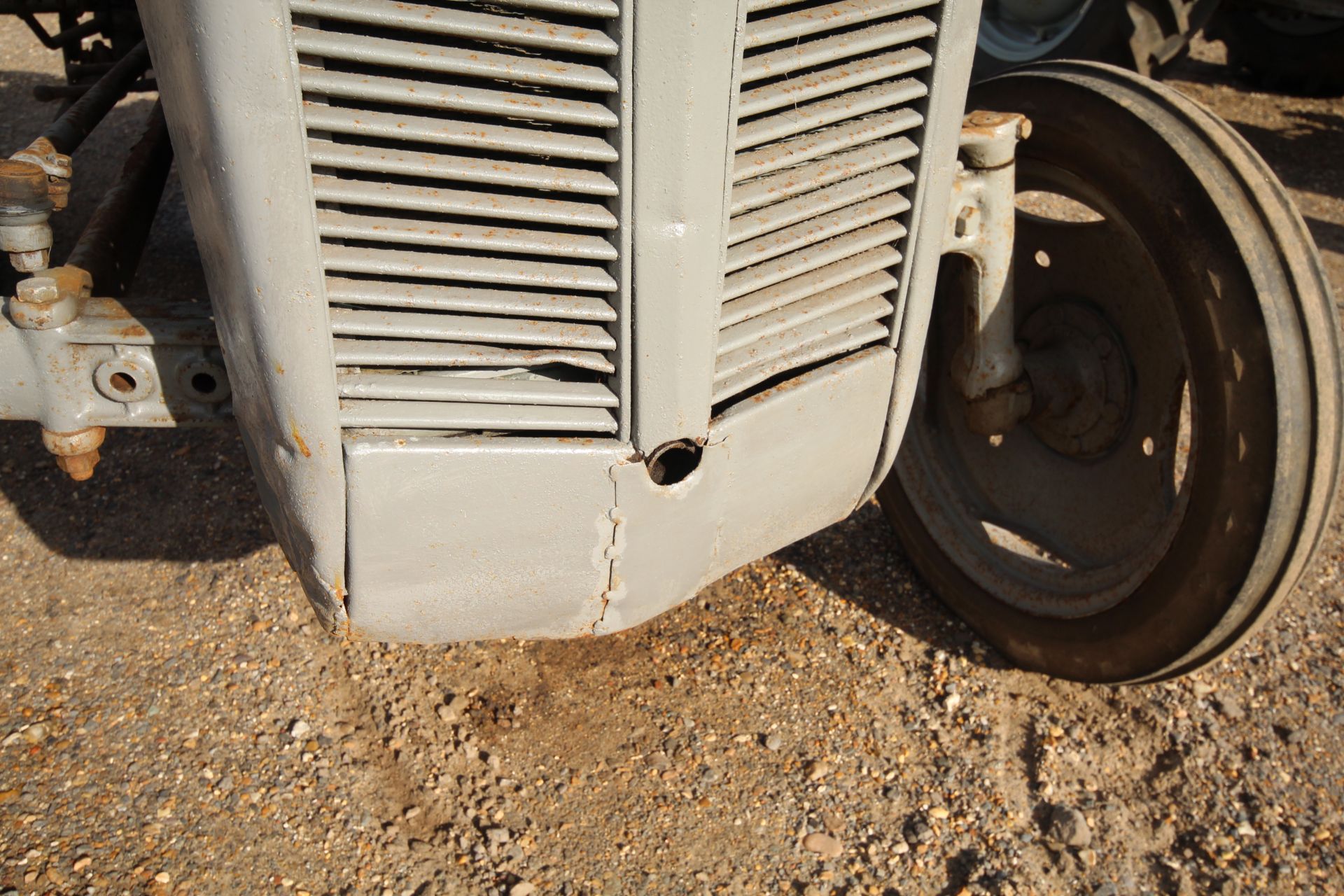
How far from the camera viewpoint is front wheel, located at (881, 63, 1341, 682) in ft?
7.00

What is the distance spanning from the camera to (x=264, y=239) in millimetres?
1504

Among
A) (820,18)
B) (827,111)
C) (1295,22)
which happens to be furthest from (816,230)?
(1295,22)

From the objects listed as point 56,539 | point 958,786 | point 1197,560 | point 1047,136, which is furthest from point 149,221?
point 1197,560

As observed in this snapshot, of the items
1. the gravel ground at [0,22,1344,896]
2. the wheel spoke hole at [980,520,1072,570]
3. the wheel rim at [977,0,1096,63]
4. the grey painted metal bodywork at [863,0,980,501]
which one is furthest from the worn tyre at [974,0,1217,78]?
the grey painted metal bodywork at [863,0,980,501]

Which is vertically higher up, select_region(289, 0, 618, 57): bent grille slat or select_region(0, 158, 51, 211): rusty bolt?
select_region(289, 0, 618, 57): bent grille slat

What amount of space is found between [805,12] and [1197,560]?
51.5 inches

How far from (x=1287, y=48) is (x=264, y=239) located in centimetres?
587

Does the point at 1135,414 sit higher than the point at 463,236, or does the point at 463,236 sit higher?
the point at 463,236

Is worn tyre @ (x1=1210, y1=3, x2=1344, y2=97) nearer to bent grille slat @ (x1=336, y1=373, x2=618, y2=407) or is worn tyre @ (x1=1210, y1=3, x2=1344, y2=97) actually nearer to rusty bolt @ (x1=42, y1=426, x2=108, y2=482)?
bent grille slat @ (x1=336, y1=373, x2=618, y2=407)

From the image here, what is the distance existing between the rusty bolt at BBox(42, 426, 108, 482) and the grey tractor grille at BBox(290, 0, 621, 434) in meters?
0.59

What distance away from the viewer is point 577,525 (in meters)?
1.82

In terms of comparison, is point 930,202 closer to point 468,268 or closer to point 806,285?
point 806,285

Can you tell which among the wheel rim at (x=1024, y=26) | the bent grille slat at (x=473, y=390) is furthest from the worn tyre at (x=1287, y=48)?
the bent grille slat at (x=473, y=390)

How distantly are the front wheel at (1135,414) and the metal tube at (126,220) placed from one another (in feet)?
6.07
